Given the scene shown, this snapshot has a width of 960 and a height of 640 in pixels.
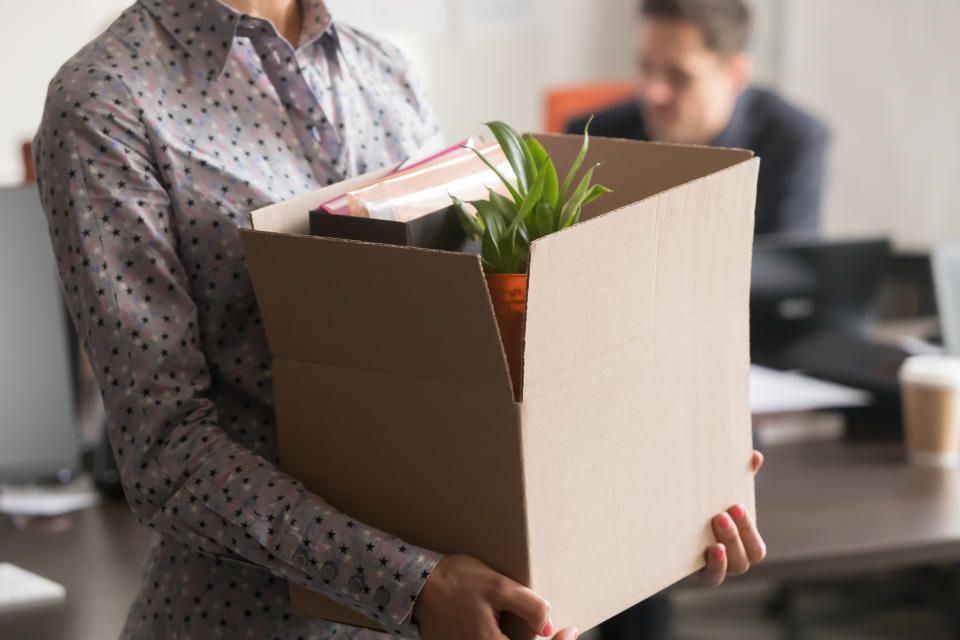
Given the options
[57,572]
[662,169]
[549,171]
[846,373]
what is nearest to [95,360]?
[549,171]

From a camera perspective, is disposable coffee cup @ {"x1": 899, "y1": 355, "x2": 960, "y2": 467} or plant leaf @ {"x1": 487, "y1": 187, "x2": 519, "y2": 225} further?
disposable coffee cup @ {"x1": 899, "y1": 355, "x2": 960, "y2": 467}

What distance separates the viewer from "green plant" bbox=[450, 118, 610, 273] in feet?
2.60

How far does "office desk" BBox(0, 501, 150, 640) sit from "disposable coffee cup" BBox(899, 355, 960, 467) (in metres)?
1.25

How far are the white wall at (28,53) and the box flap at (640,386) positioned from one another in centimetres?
301

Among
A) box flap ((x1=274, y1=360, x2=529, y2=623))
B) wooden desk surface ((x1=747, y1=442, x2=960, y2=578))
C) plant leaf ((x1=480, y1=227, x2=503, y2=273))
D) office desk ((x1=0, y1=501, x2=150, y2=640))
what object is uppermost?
plant leaf ((x1=480, y1=227, x2=503, y2=273))

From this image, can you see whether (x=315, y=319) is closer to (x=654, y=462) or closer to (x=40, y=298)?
(x=654, y=462)

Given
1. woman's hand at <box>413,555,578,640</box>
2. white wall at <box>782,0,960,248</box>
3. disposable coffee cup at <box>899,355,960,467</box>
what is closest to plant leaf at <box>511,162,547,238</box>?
woman's hand at <box>413,555,578,640</box>

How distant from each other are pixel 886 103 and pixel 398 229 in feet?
10.8

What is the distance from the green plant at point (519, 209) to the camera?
0.79 meters

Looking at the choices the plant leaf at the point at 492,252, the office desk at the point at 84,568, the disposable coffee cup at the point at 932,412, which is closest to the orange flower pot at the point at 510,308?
the plant leaf at the point at 492,252

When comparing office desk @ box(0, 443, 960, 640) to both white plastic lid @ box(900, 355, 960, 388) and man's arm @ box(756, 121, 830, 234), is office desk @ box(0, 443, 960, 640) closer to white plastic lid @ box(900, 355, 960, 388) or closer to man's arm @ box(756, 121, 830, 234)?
white plastic lid @ box(900, 355, 960, 388)

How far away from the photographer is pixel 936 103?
3.52 m

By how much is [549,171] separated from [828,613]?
2420mm

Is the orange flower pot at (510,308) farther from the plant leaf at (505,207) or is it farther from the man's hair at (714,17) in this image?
the man's hair at (714,17)
